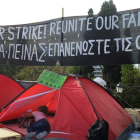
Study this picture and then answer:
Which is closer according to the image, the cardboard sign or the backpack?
the backpack

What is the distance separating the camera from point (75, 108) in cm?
436

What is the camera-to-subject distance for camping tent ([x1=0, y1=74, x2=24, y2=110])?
20.8 ft

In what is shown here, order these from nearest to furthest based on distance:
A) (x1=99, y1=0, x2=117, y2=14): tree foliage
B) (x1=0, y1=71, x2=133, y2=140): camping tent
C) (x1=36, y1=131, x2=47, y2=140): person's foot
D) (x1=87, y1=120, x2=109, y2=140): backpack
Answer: (x1=87, y1=120, x2=109, y2=140): backpack → (x1=36, y1=131, x2=47, y2=140): person's foot → (x1=0, y1=71, x2=133, y2=140): camping tent → (x1=99, y1=0, x2=117, y2=14): tree foliage

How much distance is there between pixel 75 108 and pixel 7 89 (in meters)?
2.95

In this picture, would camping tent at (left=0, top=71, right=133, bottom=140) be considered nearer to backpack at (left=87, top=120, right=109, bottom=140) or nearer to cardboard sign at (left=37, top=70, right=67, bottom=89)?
cardboard sign at (left=37, top=70, right=67, bottom=89)

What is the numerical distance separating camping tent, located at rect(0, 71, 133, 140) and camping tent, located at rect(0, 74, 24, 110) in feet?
3.55

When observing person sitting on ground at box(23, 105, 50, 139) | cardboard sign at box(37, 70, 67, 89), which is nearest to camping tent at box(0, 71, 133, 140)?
cardboard sign at box(37, 70, 67, 89)

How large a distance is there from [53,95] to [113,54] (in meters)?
2.31

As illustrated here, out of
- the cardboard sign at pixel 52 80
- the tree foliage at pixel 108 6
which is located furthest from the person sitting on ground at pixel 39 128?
the tree foliage at pixel 108 6

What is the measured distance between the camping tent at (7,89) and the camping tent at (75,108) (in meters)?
1.08

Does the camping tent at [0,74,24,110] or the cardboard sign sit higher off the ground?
the cardboard sign

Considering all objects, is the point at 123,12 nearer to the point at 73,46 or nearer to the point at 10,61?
the point at 73,46

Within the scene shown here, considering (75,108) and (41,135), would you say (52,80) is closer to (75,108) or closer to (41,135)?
(75,108)

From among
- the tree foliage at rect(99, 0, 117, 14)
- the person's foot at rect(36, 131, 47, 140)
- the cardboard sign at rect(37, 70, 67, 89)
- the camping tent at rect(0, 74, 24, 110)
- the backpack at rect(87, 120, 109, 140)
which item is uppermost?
the tree foliage at rect(99, 0, 117, 14)
